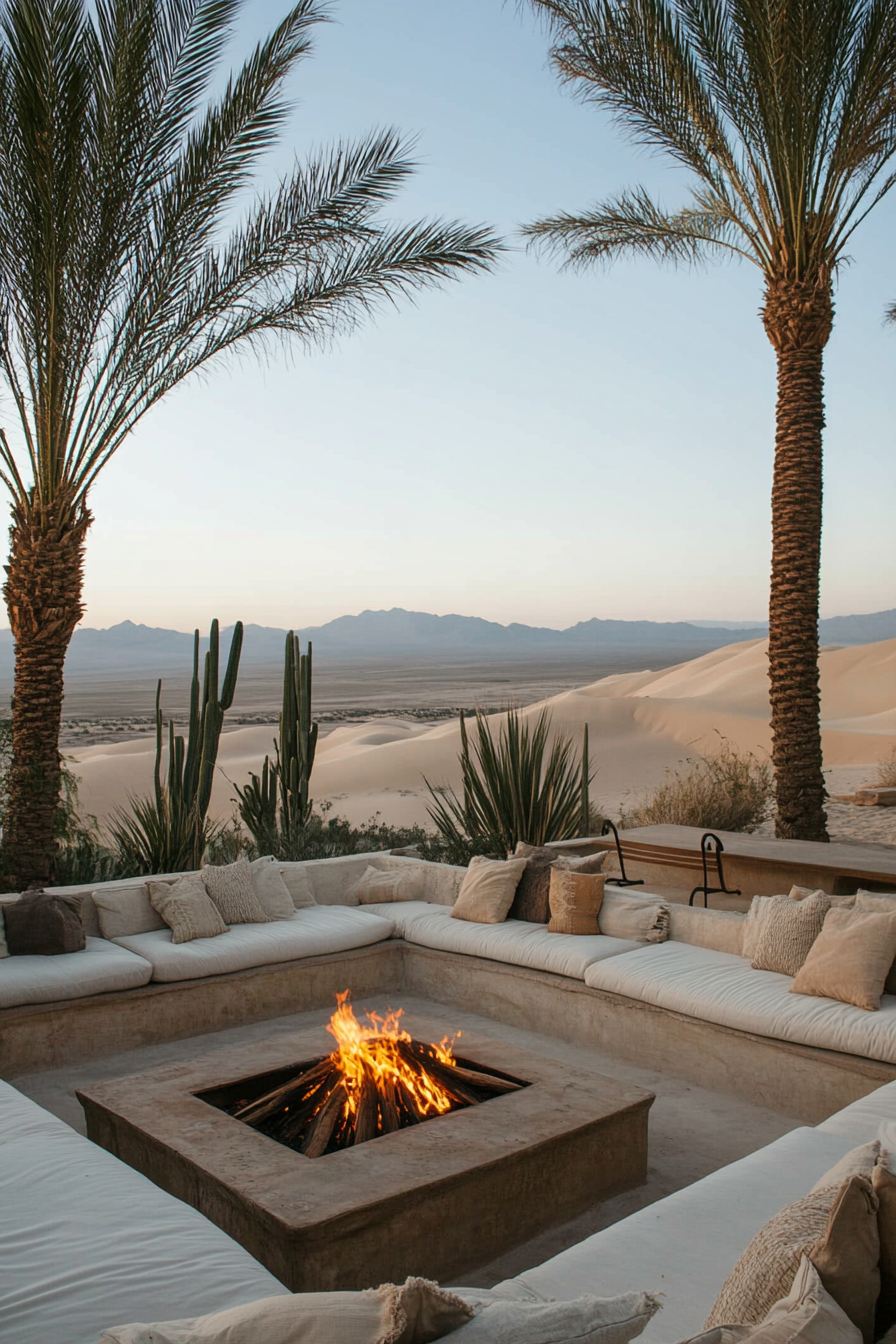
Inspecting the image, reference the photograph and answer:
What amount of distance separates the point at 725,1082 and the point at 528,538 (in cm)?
3872

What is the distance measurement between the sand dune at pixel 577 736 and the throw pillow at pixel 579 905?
11721 millimetres

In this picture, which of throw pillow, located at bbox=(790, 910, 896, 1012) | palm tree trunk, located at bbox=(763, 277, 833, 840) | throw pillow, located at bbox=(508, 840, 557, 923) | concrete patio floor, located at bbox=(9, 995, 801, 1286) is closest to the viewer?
concrete patio floor, located at bbox=(9, 995, 801, 1286)

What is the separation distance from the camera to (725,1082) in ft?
13.8

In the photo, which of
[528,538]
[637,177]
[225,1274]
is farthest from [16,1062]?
[528,538]

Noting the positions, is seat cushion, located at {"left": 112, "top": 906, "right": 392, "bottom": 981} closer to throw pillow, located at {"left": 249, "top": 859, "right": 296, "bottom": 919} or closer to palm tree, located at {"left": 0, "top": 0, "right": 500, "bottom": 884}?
throw pillow, located at {"left": 249, "top": 859, "right": 296, "bottom": 919}

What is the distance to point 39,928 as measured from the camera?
4879 mm

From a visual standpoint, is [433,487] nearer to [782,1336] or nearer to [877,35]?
[877,35]

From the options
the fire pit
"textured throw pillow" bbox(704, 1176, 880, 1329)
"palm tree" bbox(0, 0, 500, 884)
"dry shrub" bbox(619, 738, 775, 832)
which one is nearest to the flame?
the fire pit

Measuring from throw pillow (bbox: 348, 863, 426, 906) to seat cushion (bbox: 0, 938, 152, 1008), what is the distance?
5.58 ft

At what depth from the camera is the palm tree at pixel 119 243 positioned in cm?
595

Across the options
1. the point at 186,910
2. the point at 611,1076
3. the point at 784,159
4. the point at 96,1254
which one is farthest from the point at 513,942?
the point at 784,159

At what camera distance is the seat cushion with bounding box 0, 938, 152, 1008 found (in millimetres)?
4543

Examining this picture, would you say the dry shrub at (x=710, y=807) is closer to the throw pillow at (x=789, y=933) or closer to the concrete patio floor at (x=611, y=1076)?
the concrete patio floor at (x=611, y=1076)

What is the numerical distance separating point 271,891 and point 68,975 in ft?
4.53
